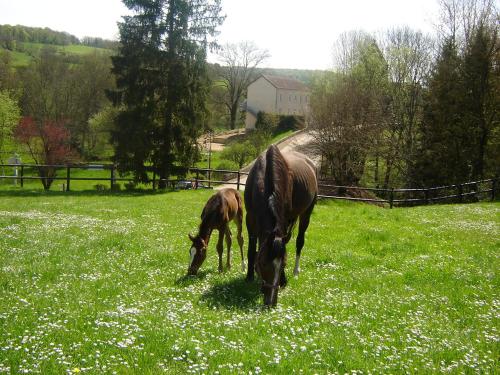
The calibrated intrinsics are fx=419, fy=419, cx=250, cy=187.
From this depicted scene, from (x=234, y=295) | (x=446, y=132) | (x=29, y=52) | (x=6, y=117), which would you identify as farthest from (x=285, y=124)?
(x=234, y=295)

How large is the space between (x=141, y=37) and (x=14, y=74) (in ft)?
139

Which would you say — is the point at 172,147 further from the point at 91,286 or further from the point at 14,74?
the point at 14,74

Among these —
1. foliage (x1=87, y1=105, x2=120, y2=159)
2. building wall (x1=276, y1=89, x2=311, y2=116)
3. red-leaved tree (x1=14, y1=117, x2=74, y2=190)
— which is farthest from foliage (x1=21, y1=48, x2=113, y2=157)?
building wall (x1=276, y1=89, x2=311, y2=116)

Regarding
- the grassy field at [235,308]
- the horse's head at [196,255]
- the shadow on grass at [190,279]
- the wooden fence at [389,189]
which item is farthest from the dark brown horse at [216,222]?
the wooden fence at [389,189]

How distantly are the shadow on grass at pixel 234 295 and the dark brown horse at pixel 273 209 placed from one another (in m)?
0.30

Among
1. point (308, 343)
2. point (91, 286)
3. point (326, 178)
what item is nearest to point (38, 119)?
point (326, 178)

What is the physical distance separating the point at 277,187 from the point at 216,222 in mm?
2244

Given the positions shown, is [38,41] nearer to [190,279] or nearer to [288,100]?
[288,100]

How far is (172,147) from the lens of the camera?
2928cm

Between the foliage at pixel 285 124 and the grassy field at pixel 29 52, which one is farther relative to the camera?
the grassy field at pixel 29 52

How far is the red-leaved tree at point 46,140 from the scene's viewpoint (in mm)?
45312

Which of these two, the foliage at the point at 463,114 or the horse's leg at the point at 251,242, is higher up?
the foliage at the point at 463,114

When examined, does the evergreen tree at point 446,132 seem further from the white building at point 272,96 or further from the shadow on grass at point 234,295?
the white building at point 272,96

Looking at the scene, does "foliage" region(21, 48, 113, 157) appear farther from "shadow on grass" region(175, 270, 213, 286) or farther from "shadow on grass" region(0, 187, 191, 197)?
"shadow on grass" region(175, 270, 213, 286)
